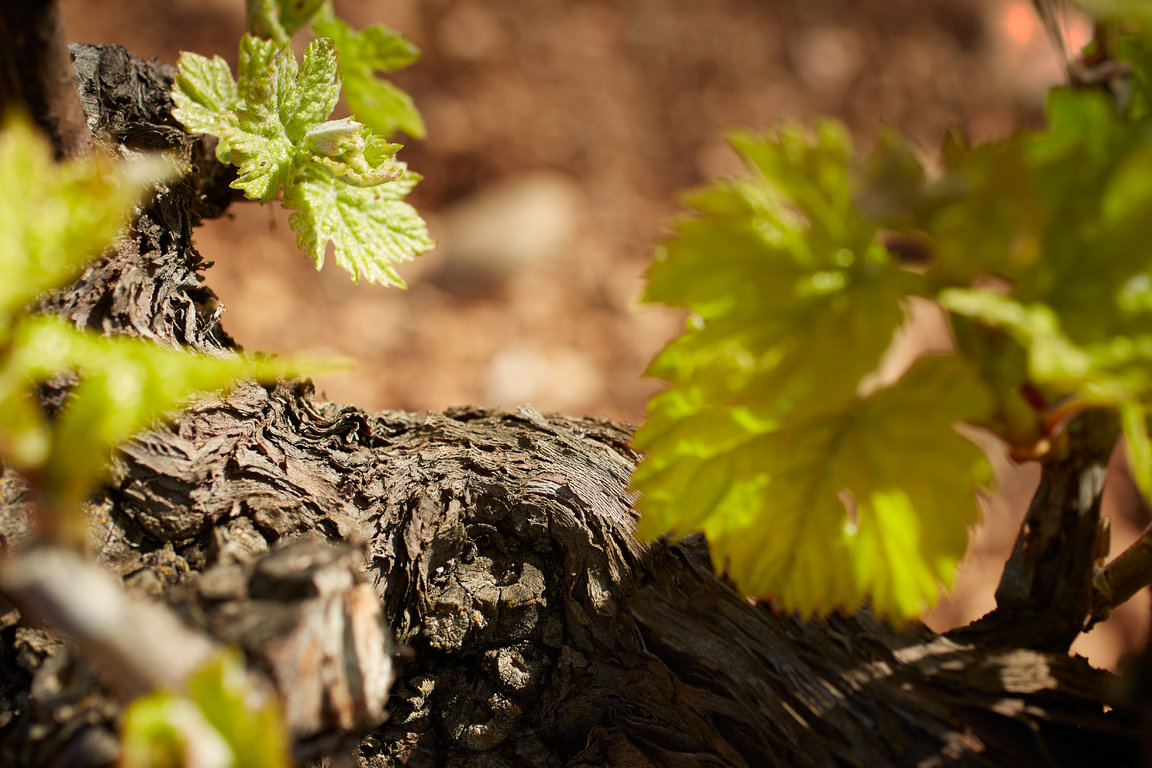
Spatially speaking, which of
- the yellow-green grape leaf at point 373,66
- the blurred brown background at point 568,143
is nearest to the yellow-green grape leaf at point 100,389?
the yellow-green grape leaf at point 373,66

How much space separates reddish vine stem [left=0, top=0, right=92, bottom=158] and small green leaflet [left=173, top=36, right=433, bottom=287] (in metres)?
0.19

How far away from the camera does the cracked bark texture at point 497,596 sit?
75cm

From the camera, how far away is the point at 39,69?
2.22 ft

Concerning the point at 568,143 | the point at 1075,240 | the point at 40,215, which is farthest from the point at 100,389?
the point at 568,143

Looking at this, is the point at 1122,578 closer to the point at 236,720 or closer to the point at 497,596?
the point at 497,596

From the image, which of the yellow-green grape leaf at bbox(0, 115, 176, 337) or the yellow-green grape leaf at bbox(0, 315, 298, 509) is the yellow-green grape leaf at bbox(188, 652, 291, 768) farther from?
the yellow-green grape leaf at bbox(0, 115, 176, 337)

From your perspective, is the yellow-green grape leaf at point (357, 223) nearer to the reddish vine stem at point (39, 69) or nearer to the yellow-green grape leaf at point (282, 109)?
the yellow-green grape leaf at point (282, 109)

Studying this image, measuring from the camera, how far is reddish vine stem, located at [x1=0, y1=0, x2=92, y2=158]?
649mm

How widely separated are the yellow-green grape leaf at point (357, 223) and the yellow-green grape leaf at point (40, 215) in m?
0.34

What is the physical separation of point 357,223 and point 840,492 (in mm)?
681

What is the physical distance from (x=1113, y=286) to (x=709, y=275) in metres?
0.30

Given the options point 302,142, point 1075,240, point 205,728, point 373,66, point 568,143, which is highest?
point 568,143

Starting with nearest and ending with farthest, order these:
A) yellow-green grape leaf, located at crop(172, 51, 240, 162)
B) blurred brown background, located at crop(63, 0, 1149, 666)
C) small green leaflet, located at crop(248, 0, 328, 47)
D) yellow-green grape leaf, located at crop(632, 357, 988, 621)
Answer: yellow-green grape leaf, located at crop(632, 357, 988, 621), yellow-green grape leaf, located at crop(172, 51, 240, 162), small green leaflet, located at crop(248, 0, 328, 47), blurred brown background, located at crop(63, 0, 1149, 666)

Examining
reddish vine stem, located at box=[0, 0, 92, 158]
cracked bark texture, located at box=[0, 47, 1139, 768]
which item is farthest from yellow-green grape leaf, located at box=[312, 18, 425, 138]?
reddish vine stem, located at box=[0, 0, 92, 158]
